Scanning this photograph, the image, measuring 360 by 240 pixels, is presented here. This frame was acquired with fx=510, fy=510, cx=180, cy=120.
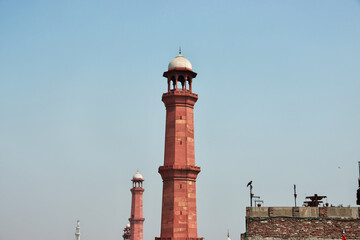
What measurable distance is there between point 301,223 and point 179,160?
956 inches

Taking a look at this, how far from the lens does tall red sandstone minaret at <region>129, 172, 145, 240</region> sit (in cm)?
9762

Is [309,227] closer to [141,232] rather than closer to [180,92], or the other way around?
[180,92]

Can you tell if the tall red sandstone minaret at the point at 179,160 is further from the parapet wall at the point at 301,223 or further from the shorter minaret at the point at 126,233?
the shorter minaret at the point at 126,233

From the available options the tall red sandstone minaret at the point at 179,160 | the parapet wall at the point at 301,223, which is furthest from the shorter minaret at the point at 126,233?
the parapet wall at the point at 301,223

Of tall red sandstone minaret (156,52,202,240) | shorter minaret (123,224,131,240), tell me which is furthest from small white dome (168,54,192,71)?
shorter minaret (123,224,131,240)

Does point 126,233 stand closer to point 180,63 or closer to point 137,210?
point 137,210

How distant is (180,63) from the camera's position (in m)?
60.9

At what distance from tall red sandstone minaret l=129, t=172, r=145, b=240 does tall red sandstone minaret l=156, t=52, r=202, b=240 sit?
42.0 meters

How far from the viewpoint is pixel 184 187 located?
5706cm

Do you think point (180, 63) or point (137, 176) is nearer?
point (180, 63)

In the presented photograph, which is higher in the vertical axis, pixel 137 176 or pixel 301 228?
pixel 137 176

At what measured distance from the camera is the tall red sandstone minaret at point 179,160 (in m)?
56.5

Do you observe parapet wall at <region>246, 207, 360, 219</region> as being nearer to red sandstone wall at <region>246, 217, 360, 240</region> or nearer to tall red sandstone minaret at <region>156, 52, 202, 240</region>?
red sandstone wall at <region>246, 217, 360, 240</region>

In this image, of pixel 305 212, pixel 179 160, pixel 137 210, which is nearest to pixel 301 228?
pixel 305 212
